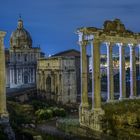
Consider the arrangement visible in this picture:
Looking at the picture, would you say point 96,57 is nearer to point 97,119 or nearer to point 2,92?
point 97,119

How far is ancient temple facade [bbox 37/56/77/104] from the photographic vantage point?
74.8 metres

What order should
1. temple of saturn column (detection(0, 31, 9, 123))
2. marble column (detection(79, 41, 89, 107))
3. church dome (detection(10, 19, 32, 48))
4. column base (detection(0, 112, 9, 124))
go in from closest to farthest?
1. column base (detection(0, 112, 9, 124))
2. temple of saturn column (detection(0, 31, 9, 123))
3. marble column (detection(79, 41, 89, 107))
4. church dome (detection(10, 19, 32, 48))

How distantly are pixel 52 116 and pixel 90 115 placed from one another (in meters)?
12.7

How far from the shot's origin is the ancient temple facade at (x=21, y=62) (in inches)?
3615

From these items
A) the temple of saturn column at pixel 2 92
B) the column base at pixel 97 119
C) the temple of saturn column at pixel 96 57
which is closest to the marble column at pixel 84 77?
the temple of saturn column at pixel 96 57

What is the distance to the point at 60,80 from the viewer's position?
75.5m

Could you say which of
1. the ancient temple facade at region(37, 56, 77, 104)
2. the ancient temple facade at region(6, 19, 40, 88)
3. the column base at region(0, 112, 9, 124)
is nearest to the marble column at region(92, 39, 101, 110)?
the column base at region(0, 112, 9, 124)

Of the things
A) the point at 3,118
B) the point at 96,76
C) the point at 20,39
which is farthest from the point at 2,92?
the point at 20,39

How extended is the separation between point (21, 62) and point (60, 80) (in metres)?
19.7

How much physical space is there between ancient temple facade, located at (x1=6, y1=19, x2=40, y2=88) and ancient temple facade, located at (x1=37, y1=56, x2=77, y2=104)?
12.1 metres

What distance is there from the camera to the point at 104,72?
10131cm

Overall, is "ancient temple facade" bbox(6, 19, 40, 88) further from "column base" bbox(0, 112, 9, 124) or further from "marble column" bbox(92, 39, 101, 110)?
"column base" bbox(0, 112, 9, 124)

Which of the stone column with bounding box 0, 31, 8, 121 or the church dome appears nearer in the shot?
the stone column with bounding box 0, 31, 8, 121

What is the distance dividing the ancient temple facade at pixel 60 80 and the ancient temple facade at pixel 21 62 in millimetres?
12116
